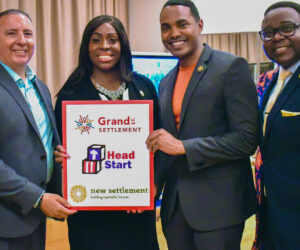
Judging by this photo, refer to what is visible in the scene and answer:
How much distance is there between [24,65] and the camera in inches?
72.7

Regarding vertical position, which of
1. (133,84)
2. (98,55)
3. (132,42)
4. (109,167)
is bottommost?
(109,167)

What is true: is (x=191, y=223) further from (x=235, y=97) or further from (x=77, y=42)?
(x=77, y=42)

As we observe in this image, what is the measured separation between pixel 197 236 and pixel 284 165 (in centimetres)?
54

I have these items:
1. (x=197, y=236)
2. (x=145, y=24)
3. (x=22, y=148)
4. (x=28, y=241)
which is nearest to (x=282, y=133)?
(x=197, y=236)

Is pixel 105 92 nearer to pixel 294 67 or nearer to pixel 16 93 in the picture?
pixel 16 93

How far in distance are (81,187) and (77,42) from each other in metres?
2.83

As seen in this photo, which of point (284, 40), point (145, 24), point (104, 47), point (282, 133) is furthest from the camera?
point (145, 24)

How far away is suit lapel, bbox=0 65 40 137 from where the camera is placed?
5.44 feet

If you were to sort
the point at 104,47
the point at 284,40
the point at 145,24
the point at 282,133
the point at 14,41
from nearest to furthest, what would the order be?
the point at 282,133
the point at 284,40
the point at 14,41
the point at 104,47
the point at 145,24

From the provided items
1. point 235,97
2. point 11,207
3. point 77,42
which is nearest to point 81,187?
point 11,207

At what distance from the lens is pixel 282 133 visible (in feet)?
5.18

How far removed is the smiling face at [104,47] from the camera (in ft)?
6.33

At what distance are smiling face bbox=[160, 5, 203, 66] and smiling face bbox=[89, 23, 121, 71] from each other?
0.30 m

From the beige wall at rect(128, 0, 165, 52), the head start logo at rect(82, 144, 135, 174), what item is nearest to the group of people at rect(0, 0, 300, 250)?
the head start logo at rect(82, 144, 135, 174)
